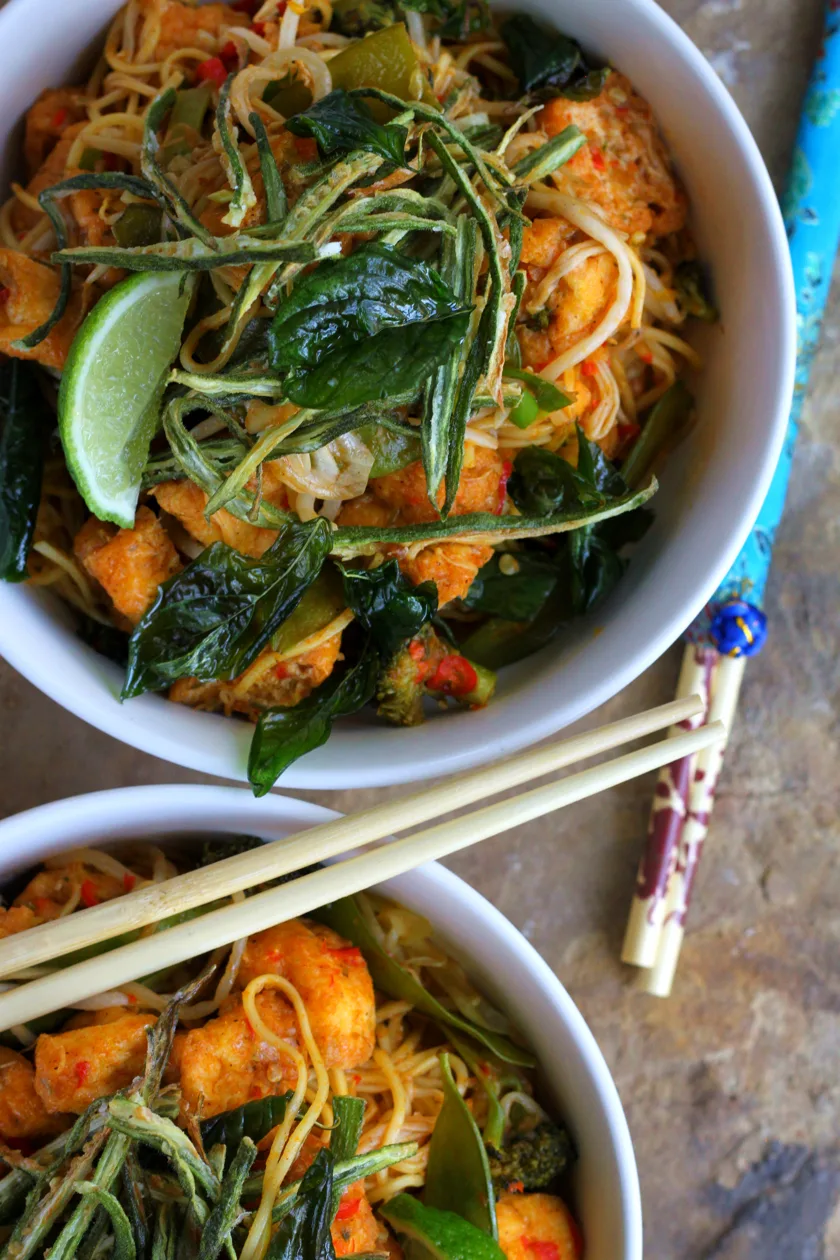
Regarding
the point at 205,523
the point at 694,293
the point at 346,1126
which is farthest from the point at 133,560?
the point at 694,293

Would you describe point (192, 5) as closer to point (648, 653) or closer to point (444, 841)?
point (648, 653)

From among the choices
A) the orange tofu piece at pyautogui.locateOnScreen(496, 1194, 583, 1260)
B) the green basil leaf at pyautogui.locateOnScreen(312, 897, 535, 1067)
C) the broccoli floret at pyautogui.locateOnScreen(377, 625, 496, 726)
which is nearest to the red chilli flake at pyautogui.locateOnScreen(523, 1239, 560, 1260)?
the orange tofu piece at pyautogui.locateOnScreen(496, 1194, 583, 1260)

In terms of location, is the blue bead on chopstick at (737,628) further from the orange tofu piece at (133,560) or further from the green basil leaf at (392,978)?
the orange tofu piece at (133,560)

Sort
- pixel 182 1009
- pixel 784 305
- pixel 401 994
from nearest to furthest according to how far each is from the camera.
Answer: pixel 784 305
pixel 182 1009
pixel 401 994

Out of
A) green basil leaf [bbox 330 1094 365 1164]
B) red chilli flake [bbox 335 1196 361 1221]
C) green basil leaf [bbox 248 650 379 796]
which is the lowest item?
red chilli flake [bbox 335 1196 361 1221]

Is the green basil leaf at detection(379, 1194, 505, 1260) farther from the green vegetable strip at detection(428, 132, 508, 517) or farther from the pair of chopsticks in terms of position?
the green vegetable strip at detection(428, 132, 508, 517)

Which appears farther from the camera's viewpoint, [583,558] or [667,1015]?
[667,1015]

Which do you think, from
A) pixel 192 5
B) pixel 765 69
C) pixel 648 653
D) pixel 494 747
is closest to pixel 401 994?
pixel 494 747

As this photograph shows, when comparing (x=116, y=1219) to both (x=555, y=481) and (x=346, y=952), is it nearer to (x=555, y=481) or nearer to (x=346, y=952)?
(x=346, y=952)
